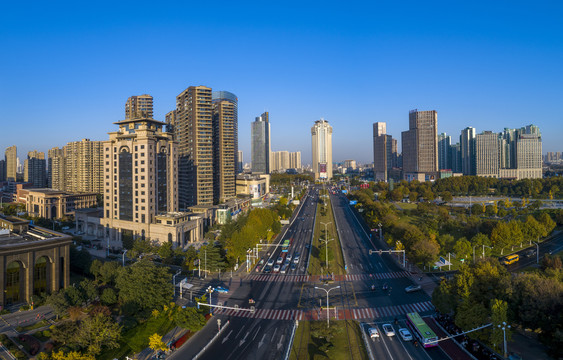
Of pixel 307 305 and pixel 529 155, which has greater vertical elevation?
pixel 529 155

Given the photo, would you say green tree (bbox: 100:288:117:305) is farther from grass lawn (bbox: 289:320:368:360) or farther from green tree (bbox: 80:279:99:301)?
grass lawn (bbox: 289:320:368:360)

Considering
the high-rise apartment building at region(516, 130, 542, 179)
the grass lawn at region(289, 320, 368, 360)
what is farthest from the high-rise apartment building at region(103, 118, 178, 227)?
the high-rise apartment building at region(516, 130, 542, 179)

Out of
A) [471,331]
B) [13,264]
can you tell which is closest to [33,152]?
[13,264]

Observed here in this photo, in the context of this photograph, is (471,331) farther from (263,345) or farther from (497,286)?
(263,345)

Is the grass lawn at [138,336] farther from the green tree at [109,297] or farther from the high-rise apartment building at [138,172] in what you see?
the high-rise apartment building at [138,172]

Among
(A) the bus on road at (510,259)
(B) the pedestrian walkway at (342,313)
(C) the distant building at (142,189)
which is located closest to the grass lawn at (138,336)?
(B) the pedestrian walkway at (342,313)

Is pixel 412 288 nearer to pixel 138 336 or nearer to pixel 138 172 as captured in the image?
pixel 138 336

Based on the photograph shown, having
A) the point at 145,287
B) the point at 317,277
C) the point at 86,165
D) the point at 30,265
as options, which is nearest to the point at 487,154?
the point at 317,277
